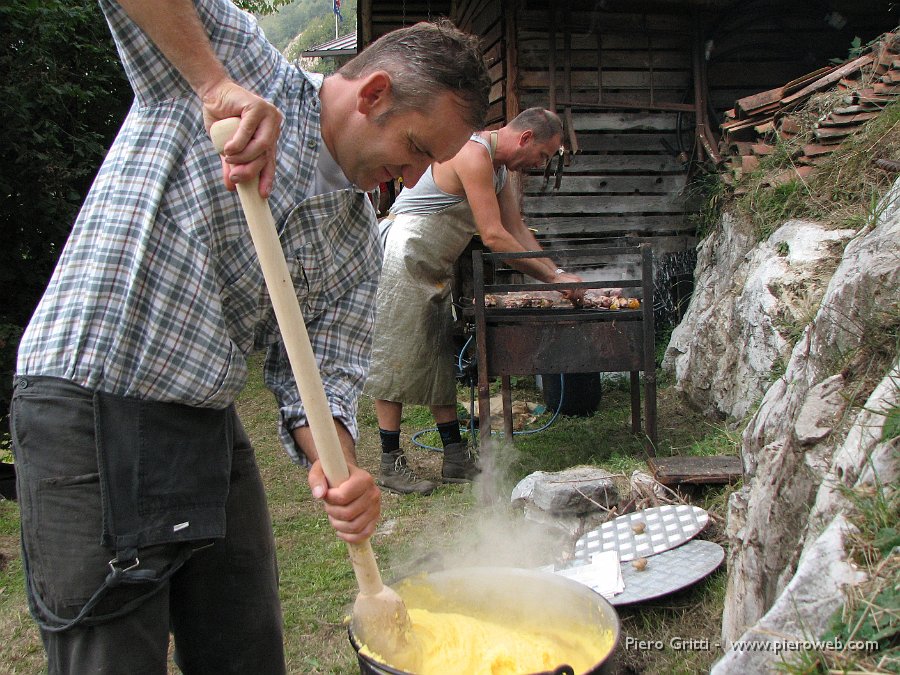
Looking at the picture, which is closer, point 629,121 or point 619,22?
point 619,22

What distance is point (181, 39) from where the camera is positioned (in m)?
1.47

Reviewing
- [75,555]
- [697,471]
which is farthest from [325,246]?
[697,471]

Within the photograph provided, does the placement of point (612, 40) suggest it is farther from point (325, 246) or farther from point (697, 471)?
point (325, 246)

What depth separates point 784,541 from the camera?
2.16m

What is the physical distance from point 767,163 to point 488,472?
3235 mm

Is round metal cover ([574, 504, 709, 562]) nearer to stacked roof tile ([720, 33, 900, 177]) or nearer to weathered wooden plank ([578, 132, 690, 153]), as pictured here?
stacked roof tile ([720, 33, 900, 177])

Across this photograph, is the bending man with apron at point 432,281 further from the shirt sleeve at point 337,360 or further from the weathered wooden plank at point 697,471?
the shirt sleeve at point 337,360

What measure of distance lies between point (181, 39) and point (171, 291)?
0.49 m

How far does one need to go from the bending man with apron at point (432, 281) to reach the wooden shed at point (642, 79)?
2477 millimetres

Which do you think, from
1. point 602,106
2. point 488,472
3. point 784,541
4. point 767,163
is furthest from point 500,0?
point 784,541

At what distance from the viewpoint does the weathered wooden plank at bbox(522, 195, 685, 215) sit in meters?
7.62

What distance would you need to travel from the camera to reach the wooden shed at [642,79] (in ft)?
24.0

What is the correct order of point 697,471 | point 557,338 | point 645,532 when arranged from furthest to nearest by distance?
point 557,338, point 697,471, point 645,532

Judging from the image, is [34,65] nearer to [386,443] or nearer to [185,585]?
[386,443]
